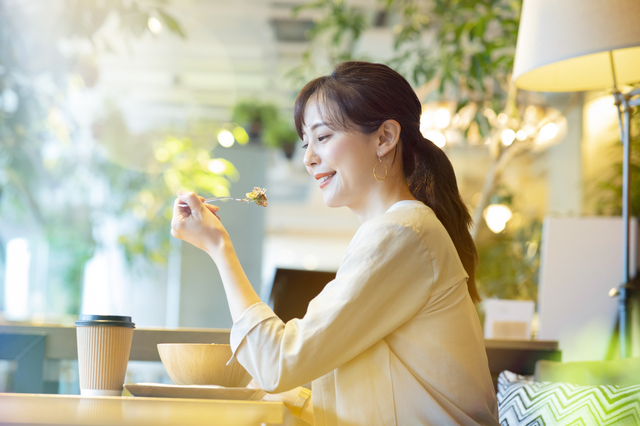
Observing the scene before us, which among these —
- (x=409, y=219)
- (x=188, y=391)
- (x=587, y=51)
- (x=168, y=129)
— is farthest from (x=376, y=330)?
(x=168, y=129)

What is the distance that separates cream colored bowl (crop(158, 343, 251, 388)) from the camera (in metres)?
0.98

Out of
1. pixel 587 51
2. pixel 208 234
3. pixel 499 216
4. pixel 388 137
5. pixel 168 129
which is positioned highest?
pixel 168 129

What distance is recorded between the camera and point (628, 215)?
1.79 m

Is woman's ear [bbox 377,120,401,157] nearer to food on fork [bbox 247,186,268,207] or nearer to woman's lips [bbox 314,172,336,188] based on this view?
woman's lips [bbox 314,172,336,188]

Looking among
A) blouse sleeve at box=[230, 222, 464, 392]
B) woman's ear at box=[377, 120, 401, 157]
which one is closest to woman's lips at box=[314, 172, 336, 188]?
woman's ear at box=[377, 120, 401, 157]

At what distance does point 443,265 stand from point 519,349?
0.88 metres

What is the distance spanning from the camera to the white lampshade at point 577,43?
5.14 ft

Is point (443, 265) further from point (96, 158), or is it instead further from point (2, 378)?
point (96, 158)

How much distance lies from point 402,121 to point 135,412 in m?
0.76

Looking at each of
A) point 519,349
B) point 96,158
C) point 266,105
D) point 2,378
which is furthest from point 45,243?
point 519,349

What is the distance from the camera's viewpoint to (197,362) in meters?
0.98

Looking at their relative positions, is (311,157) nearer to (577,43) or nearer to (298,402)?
(298,402)

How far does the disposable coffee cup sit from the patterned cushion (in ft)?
2.66

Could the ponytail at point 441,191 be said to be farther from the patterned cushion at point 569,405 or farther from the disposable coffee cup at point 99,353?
the disposable coffee cup at point 99,353
